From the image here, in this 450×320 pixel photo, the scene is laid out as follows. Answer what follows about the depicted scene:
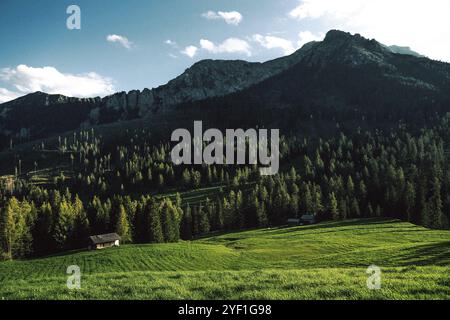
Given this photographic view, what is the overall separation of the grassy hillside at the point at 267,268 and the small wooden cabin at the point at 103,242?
9843 mm

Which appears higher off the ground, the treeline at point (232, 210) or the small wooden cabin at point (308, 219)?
the treeline at point (232, 210)

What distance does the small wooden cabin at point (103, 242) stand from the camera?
92.1 metres

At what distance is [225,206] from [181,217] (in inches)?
776

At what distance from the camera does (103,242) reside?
9256 centimetres

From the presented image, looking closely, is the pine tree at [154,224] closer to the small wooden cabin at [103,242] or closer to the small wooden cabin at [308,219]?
the small wooden cabin at [103,242]

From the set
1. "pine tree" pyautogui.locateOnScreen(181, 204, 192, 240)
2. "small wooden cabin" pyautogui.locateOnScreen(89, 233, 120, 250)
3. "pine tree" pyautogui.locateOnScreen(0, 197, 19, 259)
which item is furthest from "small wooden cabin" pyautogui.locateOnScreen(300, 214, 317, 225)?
"pine tree" pyautogui.locateOnScreen(0, 197, 19, 259)

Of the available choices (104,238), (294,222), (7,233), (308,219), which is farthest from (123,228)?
(308,219)

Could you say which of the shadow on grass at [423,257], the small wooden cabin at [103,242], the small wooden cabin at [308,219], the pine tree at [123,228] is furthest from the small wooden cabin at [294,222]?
the shadow on grass at [423,257]

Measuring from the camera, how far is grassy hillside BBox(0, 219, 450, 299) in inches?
758

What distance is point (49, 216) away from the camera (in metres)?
99.5

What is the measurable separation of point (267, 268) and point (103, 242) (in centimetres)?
5983

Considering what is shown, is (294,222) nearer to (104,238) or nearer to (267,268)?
(104,238)

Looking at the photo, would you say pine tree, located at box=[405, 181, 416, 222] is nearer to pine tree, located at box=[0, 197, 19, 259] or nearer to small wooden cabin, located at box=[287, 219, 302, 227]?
small wooden cabin, located at box=[287, 219, 302, 227]
